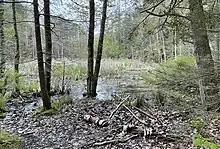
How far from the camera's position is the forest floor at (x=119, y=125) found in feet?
17.3

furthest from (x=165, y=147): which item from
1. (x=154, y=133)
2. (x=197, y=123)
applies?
(x=197, y=123)

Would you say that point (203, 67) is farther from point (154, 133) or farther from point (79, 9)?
point (79, 9)

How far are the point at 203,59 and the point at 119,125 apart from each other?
265cm

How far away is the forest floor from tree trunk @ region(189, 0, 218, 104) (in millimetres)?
687

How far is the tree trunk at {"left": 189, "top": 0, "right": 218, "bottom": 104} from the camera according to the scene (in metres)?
4.42

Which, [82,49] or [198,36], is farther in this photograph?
[82,49]

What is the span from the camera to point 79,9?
38.5 feet

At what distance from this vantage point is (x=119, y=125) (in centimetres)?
644

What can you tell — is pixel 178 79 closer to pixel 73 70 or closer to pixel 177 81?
pixel 177 81

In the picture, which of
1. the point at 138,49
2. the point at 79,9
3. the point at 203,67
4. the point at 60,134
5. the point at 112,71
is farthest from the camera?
the point at 138,49

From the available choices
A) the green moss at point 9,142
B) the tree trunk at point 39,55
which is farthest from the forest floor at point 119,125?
the tree trunk at point 39,55

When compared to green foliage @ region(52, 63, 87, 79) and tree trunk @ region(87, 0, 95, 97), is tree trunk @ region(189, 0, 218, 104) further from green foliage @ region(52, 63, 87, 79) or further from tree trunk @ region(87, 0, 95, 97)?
green foliage @ region(52, 63, 87, 79)

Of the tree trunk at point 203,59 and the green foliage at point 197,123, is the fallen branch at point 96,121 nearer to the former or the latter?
the green foliage at point 197,123

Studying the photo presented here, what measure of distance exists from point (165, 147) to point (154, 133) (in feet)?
1.97
